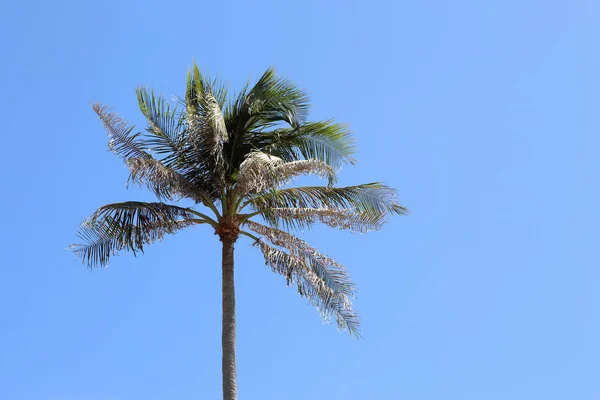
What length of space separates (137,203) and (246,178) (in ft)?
6.70

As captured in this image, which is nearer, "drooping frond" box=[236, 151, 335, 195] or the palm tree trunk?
"drooping frond" box=[236, 151, 335, 195]

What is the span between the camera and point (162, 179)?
677 inches

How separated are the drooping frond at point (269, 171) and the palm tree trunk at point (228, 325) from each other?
1274mm

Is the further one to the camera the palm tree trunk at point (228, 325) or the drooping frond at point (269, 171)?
the palm tree trunk at point (228, 325)

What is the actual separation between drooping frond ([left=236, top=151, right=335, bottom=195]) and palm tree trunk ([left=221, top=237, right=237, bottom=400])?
127 cm

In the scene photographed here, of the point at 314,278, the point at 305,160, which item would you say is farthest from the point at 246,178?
the point at 314,278

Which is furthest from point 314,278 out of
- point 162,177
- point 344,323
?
point 162,177

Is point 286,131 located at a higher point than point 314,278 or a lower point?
higher

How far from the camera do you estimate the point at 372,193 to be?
1861cm

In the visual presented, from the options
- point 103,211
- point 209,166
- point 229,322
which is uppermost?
point 209,166

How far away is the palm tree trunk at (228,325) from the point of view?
17.0 meters

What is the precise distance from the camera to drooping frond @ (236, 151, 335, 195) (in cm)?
1680

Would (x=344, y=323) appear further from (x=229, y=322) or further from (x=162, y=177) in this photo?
(x=162, y=177)

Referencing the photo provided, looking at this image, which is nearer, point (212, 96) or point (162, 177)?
point (162, 177)
